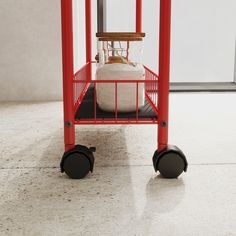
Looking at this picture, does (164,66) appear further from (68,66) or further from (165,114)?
(68,66)

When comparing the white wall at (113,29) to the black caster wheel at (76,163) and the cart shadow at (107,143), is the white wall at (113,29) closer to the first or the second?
the cart shadow at (107,143)

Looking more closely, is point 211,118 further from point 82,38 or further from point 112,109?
point 82,38

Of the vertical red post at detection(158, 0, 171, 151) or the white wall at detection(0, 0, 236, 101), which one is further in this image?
the white wall at detection(0, 0, 236, 101)

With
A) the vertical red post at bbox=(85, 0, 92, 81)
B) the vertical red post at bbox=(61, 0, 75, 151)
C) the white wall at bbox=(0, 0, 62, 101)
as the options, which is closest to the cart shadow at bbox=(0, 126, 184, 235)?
the vertical red post at bbox=(61, 0, 75, 151)

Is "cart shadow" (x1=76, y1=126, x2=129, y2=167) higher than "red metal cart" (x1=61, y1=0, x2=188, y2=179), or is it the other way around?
"red metal cart" (x1=61, y1=0, x2=188, y2=179)

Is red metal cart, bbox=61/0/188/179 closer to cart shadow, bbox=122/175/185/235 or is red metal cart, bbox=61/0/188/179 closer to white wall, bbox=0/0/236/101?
cart shadow, bbox=122/175/185/235

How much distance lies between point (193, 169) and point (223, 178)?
110mm

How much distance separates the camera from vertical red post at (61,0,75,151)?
47.0 inches

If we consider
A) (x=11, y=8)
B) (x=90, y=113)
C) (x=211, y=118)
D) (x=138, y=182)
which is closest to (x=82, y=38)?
(x=11, y=8)

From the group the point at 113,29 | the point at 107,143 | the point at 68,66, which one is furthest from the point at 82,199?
the point at 113,29

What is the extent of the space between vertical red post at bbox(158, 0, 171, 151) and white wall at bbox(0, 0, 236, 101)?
1473 millimetres

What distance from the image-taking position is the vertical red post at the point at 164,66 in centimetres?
117

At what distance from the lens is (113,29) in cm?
299

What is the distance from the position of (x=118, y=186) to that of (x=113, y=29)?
2017 millimetres
